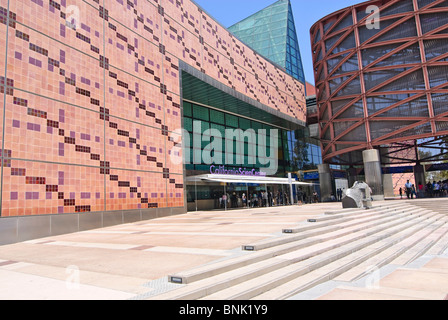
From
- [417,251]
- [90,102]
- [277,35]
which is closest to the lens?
[417,251]

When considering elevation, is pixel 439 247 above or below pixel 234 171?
below

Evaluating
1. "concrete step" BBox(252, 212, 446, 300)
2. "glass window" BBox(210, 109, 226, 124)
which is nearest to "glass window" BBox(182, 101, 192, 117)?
"glass window" BBox(210, 109, 226, 124)

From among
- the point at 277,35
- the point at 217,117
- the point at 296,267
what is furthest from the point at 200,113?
the point at 277,35

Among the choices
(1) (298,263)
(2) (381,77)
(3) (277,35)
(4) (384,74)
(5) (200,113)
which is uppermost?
(3) (277,35)

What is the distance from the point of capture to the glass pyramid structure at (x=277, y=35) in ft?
151

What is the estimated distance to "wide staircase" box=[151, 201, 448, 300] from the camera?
4273mm

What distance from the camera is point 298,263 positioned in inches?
228

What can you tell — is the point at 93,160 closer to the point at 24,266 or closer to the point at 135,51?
the point at 135,51

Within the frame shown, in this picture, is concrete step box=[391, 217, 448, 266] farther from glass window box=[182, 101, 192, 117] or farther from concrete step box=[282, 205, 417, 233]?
glass window box=[182, 101, 192, 117]

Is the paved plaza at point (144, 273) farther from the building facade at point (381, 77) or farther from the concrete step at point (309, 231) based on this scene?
the building facade at point (381, 77)

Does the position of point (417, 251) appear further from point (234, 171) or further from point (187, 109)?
point (234, 171)

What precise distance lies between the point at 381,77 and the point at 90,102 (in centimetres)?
2960

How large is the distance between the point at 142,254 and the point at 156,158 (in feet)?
38.0
